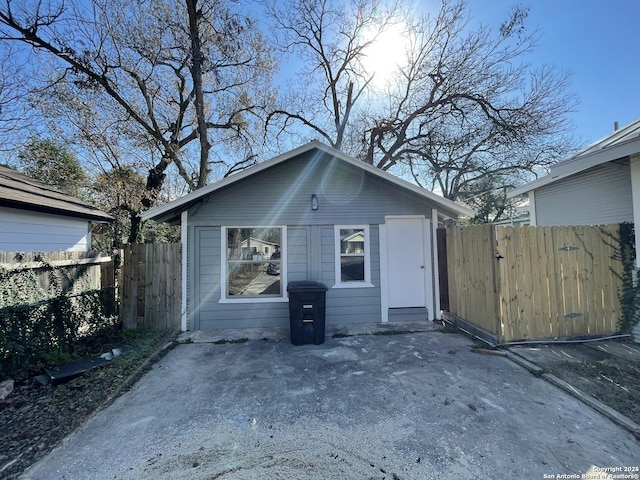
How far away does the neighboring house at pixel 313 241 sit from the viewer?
19.5 ft

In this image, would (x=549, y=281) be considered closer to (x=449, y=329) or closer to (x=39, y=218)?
(x=449, y=329)

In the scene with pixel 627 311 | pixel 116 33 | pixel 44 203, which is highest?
pixel 116 33

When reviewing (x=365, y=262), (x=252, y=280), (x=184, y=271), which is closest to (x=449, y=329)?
(x=365, y=262)

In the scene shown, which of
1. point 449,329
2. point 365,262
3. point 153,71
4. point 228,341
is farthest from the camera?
point 153,71

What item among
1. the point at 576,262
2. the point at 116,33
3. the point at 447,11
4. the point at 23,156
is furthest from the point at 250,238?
the point at 447,11

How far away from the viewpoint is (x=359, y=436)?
259 cm

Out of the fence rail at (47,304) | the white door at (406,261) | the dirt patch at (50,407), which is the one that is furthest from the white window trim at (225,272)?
the white door at (406,261)

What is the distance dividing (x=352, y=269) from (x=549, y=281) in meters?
3.50

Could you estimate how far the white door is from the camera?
6.37 meters

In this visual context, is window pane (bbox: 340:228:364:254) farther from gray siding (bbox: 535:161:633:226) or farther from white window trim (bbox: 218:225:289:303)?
gray siding (bbox: 535:161:633:226)

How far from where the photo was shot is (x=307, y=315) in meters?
5.09

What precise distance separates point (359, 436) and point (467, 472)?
880 millimetres

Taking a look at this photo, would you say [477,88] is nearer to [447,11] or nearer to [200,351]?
[447,11]

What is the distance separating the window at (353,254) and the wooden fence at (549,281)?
2.24 meters
